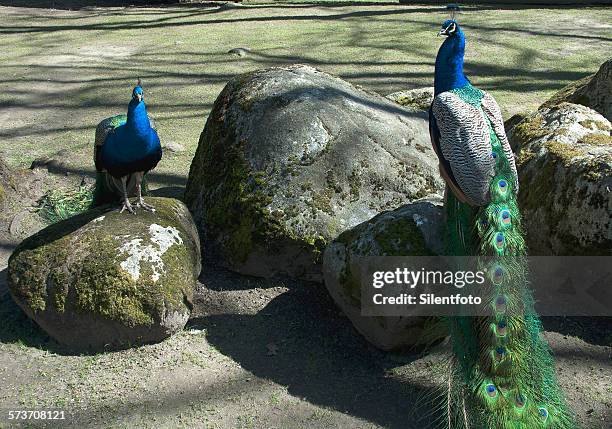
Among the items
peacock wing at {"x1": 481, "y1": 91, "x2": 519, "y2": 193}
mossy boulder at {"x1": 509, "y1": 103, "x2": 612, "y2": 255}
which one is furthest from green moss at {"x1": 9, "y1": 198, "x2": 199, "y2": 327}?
mossy boulder at {"x1": 509, "y1": 103, "x2": 612, "y2": 255}

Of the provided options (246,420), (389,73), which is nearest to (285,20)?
(389,73)

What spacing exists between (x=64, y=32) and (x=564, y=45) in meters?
9.31

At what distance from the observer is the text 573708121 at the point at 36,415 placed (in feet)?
11.0

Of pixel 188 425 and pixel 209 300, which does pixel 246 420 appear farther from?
pixel 209 300

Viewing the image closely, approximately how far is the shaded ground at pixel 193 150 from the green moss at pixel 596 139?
1223mm

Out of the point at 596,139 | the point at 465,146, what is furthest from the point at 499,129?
the point at 596,139

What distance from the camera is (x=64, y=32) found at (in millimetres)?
13289

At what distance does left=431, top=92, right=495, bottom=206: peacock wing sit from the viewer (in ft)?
10.7

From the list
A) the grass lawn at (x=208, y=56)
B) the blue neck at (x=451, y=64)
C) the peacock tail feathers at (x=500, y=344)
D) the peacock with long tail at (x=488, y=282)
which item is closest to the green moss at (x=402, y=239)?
the peacock with long tail at (x=488, y=282)

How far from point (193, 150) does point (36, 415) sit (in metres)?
3.84

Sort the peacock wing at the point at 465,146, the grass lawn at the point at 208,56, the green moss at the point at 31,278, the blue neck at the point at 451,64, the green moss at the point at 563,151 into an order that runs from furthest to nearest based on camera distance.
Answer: the grass lawn at the point at 208,56
the green moss at the point at 563,151
the green moss at the point at 31,278
the blue neck at the point at 451,64
the peacock wing at the point at 465,146

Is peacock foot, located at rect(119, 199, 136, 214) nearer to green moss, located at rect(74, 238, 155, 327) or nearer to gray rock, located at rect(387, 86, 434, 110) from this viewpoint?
green moss, located at rect(74, 238, 155, 327)

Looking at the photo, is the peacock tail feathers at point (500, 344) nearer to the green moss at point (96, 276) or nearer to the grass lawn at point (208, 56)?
the green moss at point (96, 276)

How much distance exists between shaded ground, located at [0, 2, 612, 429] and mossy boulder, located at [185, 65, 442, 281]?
11.5 inches
